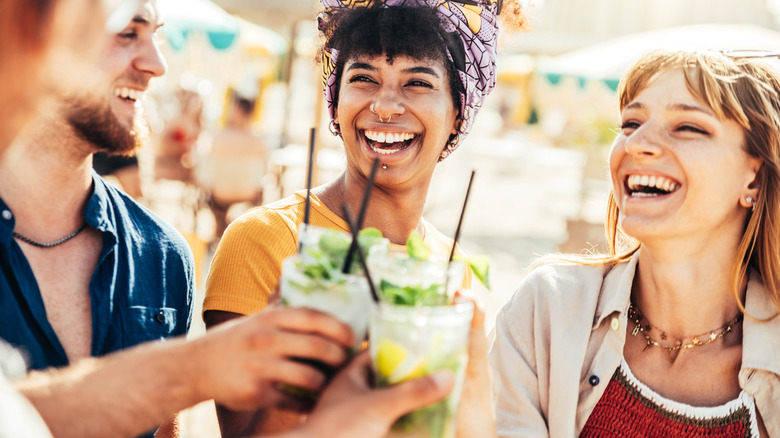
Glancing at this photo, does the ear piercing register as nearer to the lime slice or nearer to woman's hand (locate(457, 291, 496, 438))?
woman's hand (locate(457, 291, 496, 438))

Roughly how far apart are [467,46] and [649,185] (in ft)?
2.62

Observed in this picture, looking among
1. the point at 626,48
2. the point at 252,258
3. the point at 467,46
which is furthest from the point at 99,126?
the point at 626,48

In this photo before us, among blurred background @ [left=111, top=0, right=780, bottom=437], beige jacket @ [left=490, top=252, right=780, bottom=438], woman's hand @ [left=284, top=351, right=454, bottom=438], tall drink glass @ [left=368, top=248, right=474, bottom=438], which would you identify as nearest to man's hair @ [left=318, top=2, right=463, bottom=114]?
blurred background @ [left=111, top=0, right=780, bottom=437]

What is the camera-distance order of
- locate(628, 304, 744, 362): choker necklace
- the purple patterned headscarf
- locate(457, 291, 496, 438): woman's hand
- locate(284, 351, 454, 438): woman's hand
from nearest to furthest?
locate(284, 351, 454, 438): woman's hand
locate(457, 291, 496, 438): woman's hand
locate(628, 304, 744, 362): choker necklace
the purple patterned headscarf

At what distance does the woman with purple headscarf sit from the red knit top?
Answer: 0.63 meters

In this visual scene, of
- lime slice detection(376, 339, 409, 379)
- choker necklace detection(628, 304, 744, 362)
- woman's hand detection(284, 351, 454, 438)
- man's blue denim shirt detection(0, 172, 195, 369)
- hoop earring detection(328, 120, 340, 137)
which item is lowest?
choker necklace detection(628, 304, 744, 362)

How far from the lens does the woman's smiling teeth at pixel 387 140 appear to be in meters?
2.35

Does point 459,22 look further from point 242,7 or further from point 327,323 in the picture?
point 242,7

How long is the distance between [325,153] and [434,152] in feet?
26.7

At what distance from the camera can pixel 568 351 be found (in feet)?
7.38

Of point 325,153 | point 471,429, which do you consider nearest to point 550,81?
point 325,153

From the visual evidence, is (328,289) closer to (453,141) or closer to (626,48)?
(453,141)

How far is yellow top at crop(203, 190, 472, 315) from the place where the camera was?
199cm

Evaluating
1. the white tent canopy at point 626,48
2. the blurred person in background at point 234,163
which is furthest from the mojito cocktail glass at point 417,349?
the blurred person in background at point 234,163
